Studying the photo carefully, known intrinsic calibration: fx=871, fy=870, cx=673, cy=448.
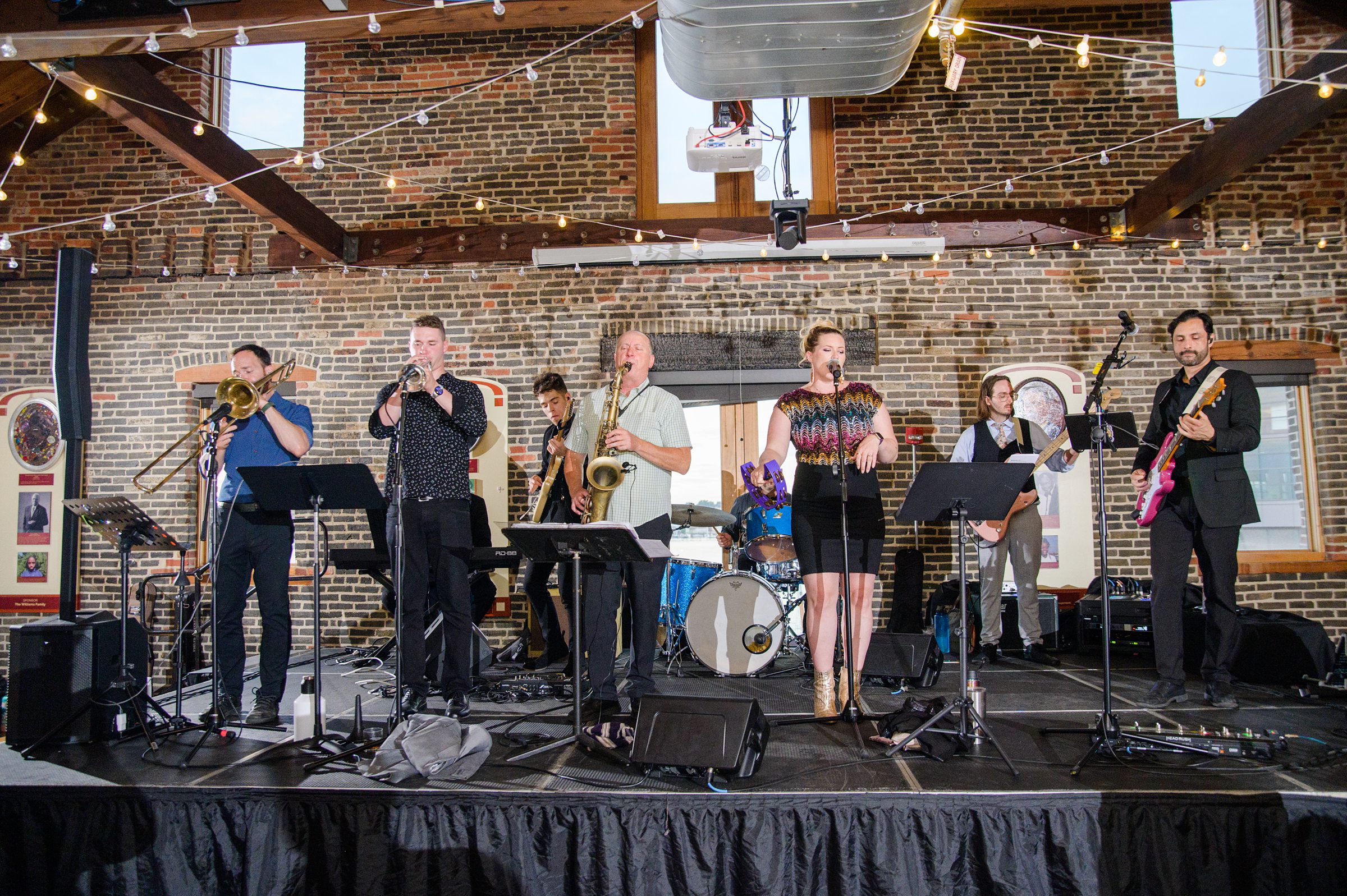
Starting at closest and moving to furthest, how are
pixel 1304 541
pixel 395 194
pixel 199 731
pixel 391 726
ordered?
1. pixel 391 726
2. pixel 199 731
3. pixel 1304 541
4. pixel 395 194

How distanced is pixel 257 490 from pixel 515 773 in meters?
1.64

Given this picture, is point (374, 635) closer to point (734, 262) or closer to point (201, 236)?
point (201, 236)

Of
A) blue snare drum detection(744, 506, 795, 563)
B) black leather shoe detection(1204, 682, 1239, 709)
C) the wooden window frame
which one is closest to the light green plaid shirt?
blue snare drum detection(744, 506, 795, 563)

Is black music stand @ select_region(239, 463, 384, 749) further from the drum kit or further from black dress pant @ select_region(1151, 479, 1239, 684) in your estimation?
black dress pant @ select_region(1151, 479, 1239, 684)

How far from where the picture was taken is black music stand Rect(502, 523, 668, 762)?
331cm

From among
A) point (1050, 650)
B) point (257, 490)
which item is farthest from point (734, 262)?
point (257, 490)

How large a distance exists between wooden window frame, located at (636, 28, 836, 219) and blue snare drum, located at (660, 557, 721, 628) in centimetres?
307

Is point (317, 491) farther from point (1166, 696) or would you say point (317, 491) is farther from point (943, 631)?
point (943, 631)

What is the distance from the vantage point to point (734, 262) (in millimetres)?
7164

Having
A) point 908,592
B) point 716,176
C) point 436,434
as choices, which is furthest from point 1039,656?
point 716,176

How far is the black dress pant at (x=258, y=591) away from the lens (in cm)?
412

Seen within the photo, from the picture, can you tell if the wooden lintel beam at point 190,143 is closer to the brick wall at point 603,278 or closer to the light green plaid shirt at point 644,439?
the brick wall at point 603,278

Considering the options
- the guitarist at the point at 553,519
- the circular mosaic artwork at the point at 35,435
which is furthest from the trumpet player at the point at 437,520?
the circular mosaic artwork at the point at 35,435

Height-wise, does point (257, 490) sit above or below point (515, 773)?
above
